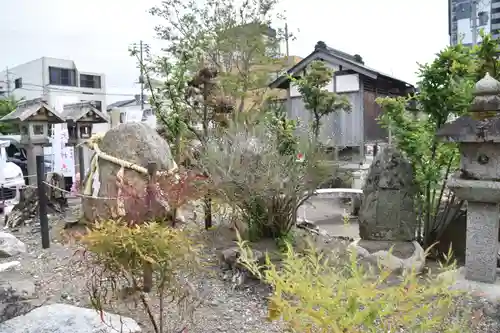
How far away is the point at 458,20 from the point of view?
11.2m

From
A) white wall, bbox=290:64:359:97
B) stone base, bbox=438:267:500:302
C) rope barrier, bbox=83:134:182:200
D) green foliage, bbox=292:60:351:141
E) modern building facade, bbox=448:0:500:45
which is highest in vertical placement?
modern building facade, bbox=448:0:500:45

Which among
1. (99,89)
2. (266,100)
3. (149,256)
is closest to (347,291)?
(149,256)

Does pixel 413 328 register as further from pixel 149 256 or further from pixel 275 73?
pixel 275 73

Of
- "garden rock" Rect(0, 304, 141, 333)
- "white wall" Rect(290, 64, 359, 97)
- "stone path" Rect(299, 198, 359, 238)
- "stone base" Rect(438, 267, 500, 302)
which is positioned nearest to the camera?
"garden rock" Rect(0, 304, 141, 333)

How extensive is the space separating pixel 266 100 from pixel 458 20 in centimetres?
586

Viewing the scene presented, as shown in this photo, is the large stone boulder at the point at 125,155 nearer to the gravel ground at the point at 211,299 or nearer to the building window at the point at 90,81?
the gravel ground at the point at 211,299

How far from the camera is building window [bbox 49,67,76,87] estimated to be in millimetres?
23891

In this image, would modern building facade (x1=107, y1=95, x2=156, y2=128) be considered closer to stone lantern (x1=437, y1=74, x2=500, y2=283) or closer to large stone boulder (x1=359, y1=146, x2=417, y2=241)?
large stone boulder (x1=359, y1=146, x2=417, y2=241)

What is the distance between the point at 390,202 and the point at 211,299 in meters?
2.77

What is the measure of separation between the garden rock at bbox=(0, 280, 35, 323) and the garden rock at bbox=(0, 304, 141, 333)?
10 centimetres

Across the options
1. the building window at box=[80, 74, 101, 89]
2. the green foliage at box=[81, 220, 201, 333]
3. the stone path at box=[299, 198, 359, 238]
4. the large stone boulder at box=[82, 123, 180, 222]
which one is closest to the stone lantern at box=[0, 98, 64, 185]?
the large stone boulder at box=[82, 123, 180, 222]

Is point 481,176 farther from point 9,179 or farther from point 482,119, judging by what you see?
point 9,179

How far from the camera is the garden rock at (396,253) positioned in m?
4.44

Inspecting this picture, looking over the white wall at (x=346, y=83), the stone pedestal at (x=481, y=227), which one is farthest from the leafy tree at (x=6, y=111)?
the stone pedestal at (x=481, y=227)
